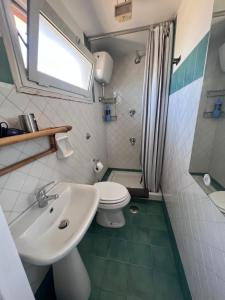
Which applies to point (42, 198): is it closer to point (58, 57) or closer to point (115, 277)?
point (115, 277)

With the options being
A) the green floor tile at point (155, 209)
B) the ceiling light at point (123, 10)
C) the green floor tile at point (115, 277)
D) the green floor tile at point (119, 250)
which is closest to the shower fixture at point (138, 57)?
the ceiling light at point (123, 10)

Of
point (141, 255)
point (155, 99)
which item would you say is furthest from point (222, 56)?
point (141, 255)

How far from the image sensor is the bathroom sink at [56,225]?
61 centimetres

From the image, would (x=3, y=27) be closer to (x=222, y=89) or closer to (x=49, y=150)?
(x=49, y=150)

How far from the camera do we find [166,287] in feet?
3.43

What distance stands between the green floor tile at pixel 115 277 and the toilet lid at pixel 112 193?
538 mm

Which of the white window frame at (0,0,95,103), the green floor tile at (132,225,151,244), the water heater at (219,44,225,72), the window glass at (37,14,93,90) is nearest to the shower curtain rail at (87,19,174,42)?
the window glass at (37,14,93,90)

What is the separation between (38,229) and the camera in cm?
79

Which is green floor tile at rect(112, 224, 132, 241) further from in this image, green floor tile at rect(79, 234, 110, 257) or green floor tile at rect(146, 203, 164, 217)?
green floor tile at rect(146, 203, 164, 217)

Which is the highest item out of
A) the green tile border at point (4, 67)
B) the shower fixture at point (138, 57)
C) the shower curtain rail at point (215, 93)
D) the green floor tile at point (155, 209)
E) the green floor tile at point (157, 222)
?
the shower fixture at point (138, 57)

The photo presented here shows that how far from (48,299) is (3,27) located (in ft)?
5.86

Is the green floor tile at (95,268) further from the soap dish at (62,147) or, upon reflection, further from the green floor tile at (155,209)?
the soap dish at (62,147)

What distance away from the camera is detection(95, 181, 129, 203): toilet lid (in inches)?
55.9

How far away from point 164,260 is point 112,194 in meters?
0.75
